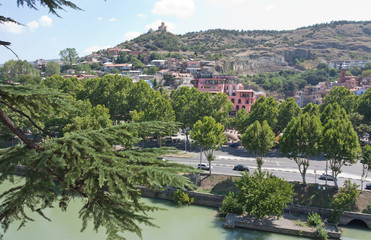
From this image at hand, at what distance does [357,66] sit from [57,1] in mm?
92003

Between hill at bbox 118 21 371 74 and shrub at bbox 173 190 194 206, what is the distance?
64.3 metres

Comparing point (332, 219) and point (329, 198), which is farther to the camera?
point (329, 198)

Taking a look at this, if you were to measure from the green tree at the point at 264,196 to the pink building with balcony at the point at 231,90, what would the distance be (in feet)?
85.4

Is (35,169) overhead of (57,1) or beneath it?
beneath

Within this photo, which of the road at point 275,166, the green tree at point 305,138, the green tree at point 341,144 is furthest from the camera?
the road at point 275,166

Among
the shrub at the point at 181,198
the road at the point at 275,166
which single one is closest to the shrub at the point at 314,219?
the road at the point at 275,166

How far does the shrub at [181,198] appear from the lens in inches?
653

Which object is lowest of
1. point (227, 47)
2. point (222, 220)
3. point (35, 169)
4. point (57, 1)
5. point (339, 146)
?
point (222, 220)

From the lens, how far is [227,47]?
108 metres

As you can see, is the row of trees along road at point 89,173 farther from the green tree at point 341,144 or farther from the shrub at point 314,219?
the green tree at point 341,144

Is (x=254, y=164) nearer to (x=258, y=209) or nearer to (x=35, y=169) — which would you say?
(x=258, y=209)

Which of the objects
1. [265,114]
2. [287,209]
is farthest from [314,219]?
[265,114]

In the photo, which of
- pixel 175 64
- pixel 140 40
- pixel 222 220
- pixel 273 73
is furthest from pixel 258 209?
pixel 140 40

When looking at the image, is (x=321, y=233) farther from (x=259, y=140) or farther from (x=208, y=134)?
(x=208, y=134)
